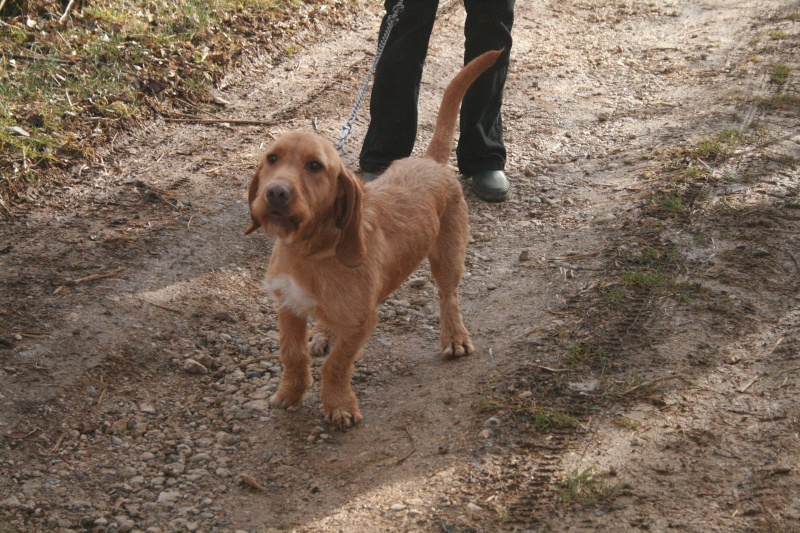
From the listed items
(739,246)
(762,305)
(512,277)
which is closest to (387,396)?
(512,277)

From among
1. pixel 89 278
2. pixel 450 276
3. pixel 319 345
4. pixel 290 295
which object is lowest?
pixel 319 345

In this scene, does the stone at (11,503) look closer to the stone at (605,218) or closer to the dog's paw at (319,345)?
the dog's paw at (319,345)

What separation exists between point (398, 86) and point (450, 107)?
116 centimetres

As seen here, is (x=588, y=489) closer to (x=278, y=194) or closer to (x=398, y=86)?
(x=278, y=194)

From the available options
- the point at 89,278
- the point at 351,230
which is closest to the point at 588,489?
the point at 351,230

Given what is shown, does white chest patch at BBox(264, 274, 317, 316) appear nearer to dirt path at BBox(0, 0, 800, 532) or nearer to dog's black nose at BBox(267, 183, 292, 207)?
dog's black nose at BBox(267, 183, 292, 207)

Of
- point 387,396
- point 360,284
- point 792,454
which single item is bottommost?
point 387,396

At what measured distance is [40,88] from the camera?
6.01 meters

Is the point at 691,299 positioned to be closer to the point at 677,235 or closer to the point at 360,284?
the point at 677,235

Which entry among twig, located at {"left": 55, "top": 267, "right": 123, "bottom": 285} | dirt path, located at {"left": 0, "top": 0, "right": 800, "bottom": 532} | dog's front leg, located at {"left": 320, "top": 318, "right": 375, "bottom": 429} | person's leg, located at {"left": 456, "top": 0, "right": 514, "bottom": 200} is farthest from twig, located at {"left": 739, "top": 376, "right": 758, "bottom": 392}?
twig, located at {"left": 55, "top": 267, "right": 123, "bottom": 285}

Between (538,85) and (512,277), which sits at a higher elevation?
(538,85)

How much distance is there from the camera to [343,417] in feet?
12.2

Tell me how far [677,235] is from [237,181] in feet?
10.0

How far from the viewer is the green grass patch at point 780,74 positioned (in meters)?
7.80
